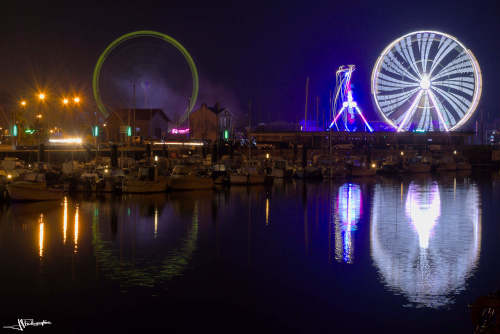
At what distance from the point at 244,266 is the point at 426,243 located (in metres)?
7.63

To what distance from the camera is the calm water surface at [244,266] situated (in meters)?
14.0

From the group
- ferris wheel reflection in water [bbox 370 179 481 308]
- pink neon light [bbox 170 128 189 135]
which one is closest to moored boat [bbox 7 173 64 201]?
ferris wheel reflection in water [bbox 370 179 481 308]

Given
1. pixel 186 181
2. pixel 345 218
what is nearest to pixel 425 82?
pixel 186 181

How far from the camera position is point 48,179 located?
38.5 metres

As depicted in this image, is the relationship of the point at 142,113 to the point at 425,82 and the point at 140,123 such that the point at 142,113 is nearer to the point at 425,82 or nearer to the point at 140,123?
the point at 140,123

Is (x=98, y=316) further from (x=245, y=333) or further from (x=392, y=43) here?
(x=392, y=43)

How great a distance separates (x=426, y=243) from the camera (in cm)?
2277

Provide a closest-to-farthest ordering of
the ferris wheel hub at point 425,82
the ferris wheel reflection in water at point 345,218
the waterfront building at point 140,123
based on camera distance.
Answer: the ferris wheel reflection in water at point 345,218, the ferris wheel hub at point 425,82, the waterfront building at point 140,123

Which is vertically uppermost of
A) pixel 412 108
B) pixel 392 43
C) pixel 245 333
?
pixel 392 43

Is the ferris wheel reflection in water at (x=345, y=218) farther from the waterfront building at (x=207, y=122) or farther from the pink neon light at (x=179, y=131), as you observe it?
the pink neon light at (x=179, y=131)

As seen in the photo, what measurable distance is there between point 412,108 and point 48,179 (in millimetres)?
32020

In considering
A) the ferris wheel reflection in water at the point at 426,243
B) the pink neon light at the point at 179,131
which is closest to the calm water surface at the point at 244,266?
the ferris wheel reflection in water at the point at 426,243

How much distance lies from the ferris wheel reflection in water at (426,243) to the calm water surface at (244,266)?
0.07 m

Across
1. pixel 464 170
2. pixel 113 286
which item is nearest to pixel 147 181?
pixel 113 286
